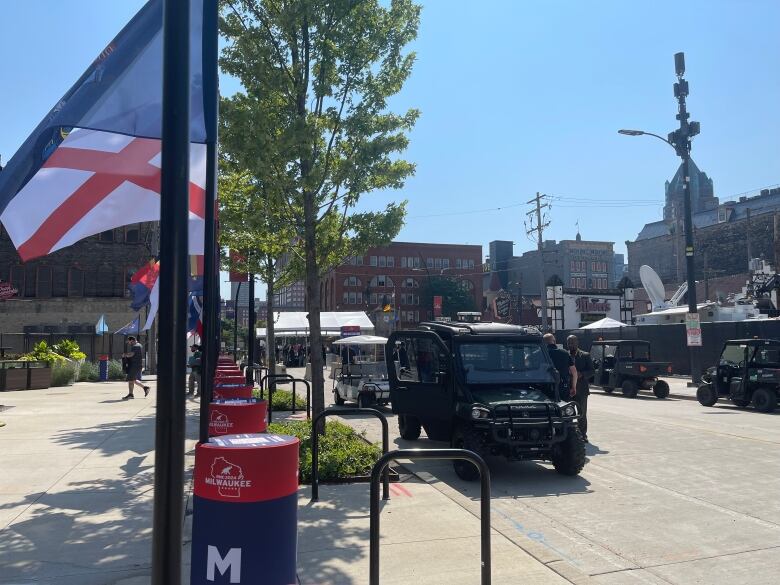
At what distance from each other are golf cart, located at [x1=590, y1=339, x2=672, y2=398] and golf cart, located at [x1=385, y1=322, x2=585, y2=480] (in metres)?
12.2

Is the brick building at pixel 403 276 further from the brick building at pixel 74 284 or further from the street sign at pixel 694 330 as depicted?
the street sign at pixel 694 330

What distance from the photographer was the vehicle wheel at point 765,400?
16391mm

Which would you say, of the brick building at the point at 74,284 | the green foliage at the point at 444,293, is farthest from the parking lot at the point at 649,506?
the green foliage at the point at 444,293

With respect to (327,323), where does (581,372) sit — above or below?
below

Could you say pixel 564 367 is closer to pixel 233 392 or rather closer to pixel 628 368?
pixel 233 392

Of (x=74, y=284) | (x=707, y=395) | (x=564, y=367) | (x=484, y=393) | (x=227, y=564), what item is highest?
(x=74, y=284)

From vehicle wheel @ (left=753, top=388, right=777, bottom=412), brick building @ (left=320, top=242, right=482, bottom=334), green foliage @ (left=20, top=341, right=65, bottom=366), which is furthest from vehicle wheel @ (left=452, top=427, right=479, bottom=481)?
brick building @ (left=320, top=242, right=482, bottom=334)

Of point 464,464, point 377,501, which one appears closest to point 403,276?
point 464,464

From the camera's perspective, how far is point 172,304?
10.5 ft

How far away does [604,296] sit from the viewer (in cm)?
6769

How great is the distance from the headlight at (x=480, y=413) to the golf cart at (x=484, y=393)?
13 millimetres

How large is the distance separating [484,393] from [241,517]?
6.36 m

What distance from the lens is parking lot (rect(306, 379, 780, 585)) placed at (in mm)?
5273

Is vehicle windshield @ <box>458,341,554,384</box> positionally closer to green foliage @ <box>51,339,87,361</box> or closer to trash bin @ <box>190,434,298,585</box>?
trash bin @ <box>190,434,298,585</box>
